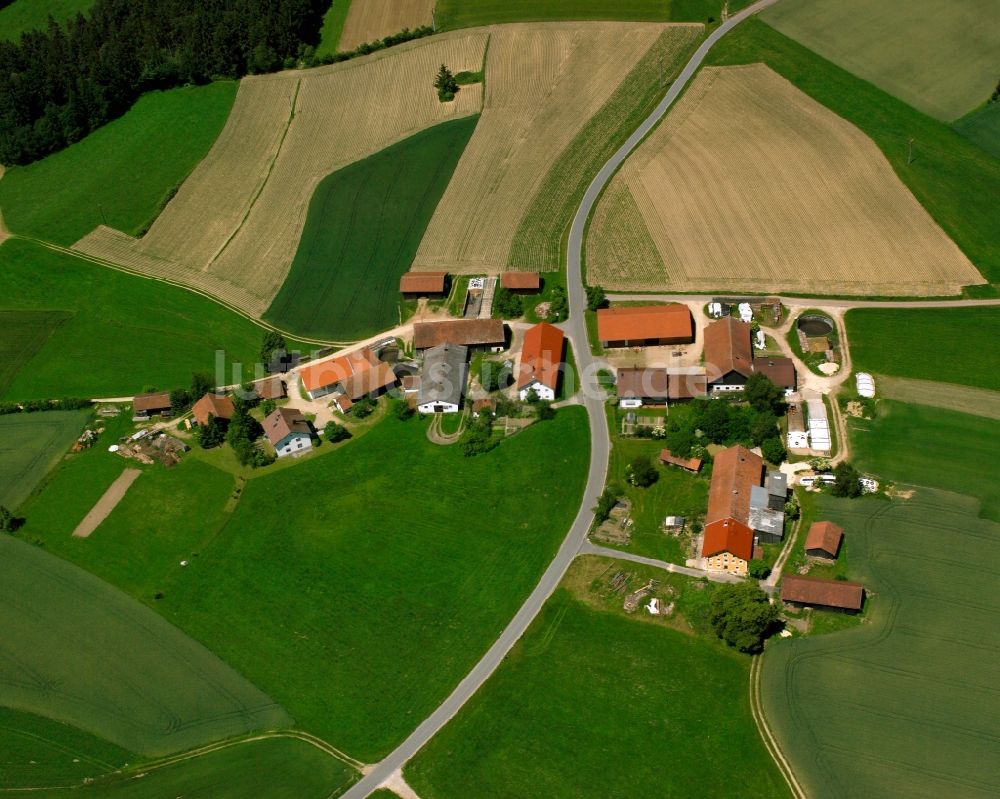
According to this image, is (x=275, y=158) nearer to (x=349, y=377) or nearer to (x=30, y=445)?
(x=349, y=377)

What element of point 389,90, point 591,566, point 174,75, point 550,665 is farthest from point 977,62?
point 174,75

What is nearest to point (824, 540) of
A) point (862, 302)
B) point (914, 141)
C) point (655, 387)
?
point (655, 387)

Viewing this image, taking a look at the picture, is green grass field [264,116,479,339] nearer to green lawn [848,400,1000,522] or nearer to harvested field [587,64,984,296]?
harvested field [587,64,984,296]

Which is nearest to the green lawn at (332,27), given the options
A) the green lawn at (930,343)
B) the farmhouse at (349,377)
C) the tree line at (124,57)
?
the tree line at (124,57)

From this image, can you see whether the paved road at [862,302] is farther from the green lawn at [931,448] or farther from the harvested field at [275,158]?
the harvested field at [275,158]

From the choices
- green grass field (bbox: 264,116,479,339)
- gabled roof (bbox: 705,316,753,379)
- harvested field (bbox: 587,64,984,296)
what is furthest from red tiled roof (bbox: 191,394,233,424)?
gabled roof (bbox: 705,316,753,379)
